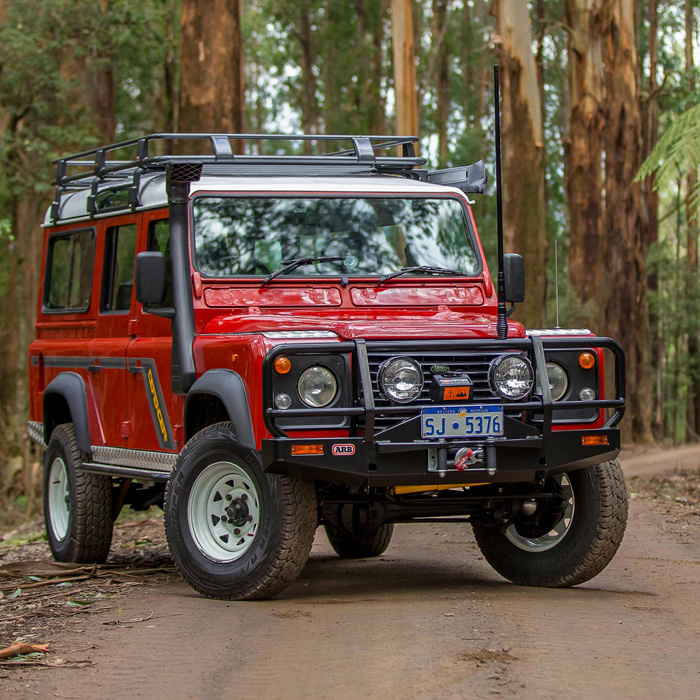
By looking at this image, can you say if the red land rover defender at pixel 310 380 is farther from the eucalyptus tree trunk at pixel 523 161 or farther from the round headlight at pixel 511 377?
the eucalyptus tree trunk at pixel 523 161

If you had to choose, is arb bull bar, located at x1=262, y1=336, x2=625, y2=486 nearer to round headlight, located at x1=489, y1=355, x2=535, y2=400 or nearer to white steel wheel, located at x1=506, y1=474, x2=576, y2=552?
round headlight, located at x1=489, y1=355, x2=535, y2=400

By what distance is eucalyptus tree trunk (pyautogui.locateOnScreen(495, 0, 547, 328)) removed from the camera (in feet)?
63.9

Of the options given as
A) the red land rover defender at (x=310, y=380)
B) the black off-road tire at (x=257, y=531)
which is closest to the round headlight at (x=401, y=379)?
the red land rover defender at (x=310, y=380)

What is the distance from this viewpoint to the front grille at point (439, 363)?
264 inches

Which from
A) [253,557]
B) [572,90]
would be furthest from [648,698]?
[572,90]

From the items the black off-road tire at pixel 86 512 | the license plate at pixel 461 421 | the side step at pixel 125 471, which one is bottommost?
the black off-road tire at pixel 86 512

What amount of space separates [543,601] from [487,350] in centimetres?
141

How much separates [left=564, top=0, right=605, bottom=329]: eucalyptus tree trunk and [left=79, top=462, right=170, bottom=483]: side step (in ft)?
55.1

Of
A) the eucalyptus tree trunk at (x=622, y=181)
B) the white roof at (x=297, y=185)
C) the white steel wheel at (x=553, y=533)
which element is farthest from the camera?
the eucalyptus tree trunk at (x=622, y=181)

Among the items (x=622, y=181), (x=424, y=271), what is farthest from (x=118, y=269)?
(x=622, y=181)

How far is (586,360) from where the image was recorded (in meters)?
7.21

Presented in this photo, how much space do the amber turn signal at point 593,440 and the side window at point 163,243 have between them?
9.26ft

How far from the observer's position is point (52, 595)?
7.86 meters

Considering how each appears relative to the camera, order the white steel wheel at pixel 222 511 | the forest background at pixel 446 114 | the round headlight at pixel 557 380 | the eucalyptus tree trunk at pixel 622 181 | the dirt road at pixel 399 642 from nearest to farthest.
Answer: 1. the dirt road at pixel 399 642
2. the white steel wheel at pixel 222 511
3. the round headlight at pixel 557 380
4. the forest background at pixel 446 114
5. the eucalyptus tree trunk at pixel 622 181
